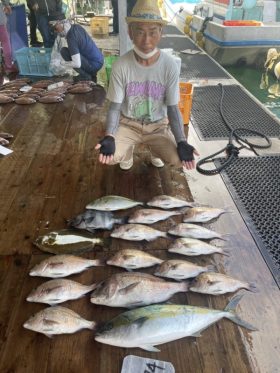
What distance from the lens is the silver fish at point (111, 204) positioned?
8.20 ft

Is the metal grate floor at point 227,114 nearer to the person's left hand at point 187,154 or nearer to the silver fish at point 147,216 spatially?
the person's left hand at point 187,154

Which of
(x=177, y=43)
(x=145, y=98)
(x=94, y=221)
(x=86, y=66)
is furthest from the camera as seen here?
(x=177, y=43)

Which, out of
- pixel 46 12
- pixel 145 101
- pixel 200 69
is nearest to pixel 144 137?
pixel 145 101

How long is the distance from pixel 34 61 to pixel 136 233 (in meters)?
5.09

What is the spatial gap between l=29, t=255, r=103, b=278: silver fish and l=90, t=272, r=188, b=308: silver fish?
0.23 metres

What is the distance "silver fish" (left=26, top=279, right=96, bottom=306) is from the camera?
5.81 ft

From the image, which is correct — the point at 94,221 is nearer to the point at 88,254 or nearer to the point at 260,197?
the point at 88,254

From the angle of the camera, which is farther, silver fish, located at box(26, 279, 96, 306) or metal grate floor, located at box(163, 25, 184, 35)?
metal grate floor, located at box(163, 25, 184, 35)

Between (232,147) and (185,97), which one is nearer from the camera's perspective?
(232,147)

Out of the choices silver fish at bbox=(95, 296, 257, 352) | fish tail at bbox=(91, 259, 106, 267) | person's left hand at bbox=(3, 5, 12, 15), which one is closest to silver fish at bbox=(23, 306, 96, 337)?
silver fish at bbox=(95, 296, 257, 352)

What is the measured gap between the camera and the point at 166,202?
8.40ft

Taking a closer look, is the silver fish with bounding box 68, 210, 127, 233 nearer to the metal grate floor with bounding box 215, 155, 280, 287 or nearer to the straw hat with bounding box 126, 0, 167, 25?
the metal grate floor with bounding box 215, 155, 280, 287

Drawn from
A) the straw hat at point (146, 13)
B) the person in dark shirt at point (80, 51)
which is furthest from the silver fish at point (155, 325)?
the person in dark shirt at point (80, 51)

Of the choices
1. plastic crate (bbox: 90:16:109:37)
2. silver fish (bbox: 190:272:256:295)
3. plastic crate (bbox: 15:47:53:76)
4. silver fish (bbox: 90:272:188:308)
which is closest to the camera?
silver fish (bbox: 90:272:188:308)
